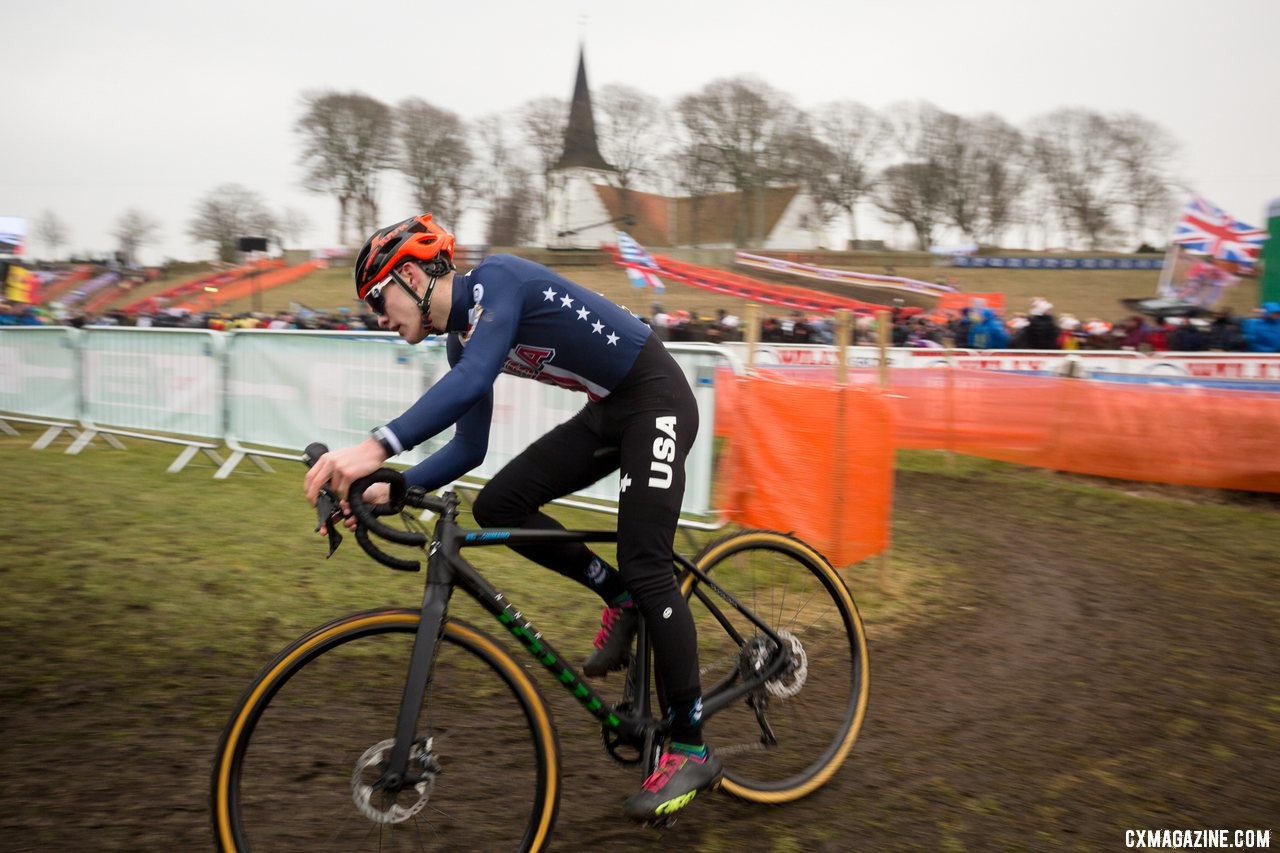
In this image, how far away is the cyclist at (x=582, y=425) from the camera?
2.93 m

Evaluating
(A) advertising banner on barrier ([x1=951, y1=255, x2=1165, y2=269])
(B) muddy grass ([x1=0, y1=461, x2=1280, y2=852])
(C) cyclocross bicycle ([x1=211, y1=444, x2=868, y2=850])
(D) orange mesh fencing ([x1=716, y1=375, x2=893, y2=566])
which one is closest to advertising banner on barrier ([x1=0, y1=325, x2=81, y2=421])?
(B) muddy grass ([x1=0, y1=461, x2=1280, y2=852])

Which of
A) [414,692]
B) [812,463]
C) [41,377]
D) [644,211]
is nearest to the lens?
[414,692]

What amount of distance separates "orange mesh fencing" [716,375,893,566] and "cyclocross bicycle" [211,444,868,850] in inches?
104

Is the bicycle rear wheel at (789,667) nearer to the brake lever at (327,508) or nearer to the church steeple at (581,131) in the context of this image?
the brake lever at (327,508)

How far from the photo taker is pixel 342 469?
2.50 m

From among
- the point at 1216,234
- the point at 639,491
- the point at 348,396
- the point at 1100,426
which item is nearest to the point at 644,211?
the point at 1216,234

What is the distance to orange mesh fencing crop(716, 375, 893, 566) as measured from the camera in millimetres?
6406

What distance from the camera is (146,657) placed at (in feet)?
14.9

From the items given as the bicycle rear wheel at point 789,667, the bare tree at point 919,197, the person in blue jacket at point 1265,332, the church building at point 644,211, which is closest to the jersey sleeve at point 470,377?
the bicycle rear wheel at point 789,667

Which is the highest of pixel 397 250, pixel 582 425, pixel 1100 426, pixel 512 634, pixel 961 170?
pixel 961 170

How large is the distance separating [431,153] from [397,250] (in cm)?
7234

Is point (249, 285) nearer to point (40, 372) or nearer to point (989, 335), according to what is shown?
point (989, 335)

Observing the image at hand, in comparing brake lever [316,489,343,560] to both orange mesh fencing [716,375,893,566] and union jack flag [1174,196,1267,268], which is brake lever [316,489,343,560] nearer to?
orange mesh fencing [716,375,893,566]

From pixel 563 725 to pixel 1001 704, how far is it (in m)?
2.17
